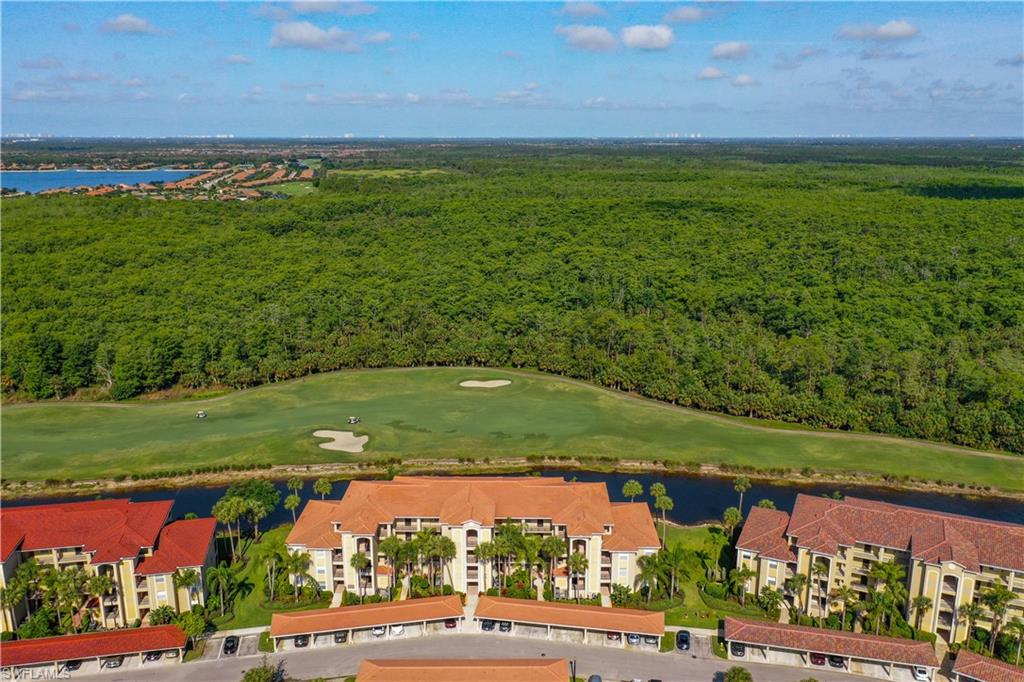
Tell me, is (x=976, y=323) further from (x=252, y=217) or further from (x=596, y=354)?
(x=252, y=217)

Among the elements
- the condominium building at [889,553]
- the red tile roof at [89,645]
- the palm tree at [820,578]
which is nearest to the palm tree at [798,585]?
the condominium building at [889,553]

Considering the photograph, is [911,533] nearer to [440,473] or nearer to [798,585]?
[798,585]

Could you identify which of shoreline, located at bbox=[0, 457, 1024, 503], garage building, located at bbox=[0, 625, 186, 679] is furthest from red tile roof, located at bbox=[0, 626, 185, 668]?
shoreline, located at bbox=[0, 457, 1024, 503]

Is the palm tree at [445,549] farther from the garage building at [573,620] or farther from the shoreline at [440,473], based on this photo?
the shoreline at [440,473]

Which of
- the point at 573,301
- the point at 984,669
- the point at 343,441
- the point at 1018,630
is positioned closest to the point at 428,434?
the point at 343,441

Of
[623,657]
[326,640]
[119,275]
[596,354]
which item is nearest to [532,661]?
[623,657]
